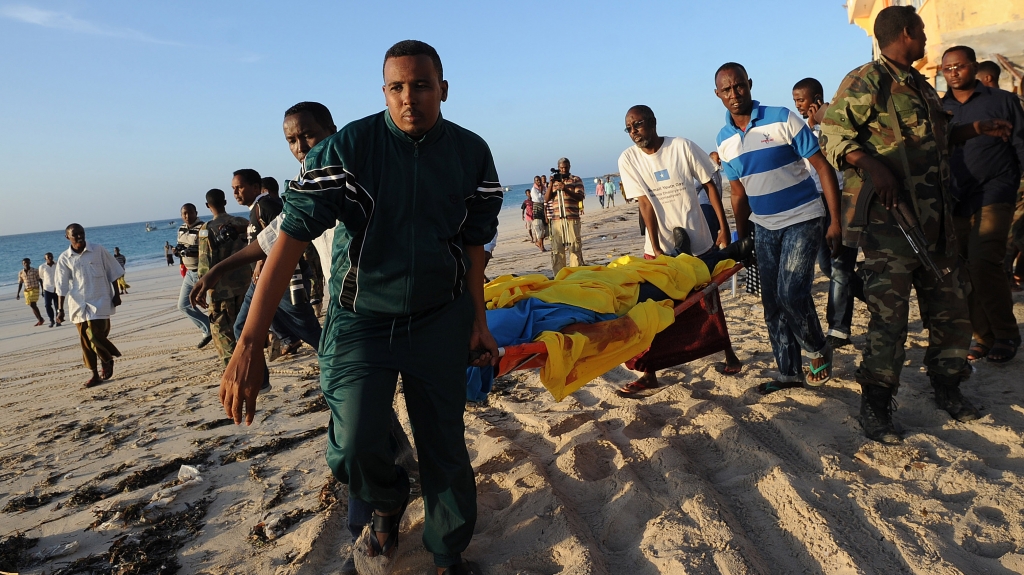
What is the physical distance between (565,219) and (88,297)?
6.46m

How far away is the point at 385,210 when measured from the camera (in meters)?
2.43

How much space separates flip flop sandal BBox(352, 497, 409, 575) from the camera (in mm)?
2814

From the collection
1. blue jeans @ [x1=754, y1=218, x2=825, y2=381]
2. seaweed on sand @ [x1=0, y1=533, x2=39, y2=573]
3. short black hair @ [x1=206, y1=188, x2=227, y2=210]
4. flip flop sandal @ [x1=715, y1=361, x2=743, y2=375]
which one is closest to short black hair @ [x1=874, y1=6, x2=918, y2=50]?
blue jeans @ [x1=754, y1=218, x2=825, y2=381]

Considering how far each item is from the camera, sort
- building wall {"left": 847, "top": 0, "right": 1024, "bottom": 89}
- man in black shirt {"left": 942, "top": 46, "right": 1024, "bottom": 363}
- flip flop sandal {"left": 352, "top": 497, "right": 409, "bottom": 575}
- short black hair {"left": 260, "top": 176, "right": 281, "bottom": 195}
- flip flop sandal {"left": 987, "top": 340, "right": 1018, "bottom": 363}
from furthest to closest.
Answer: building wall {"left": 847, "top": 0, "right": 1024, "bottom": 89} → short black hair {"left": 260, "top": 176, "right": 281, "bottom": 195} → man in black shirt {"left": 942, "top": 46, "right": 1024, "bottom": 363} → flip flop sandal {"left": 987, "top": 340, "right": 1018, "bottom": 363} → flip flop sandal {"left": 352, "top": 497, "right": 409, "bottom": 575}

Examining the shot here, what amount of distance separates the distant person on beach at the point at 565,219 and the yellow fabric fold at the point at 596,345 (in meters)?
6.35

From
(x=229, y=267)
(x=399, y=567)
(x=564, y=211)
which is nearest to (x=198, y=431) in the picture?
(x=229, y=267)

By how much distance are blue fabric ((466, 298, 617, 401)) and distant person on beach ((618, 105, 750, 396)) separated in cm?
134

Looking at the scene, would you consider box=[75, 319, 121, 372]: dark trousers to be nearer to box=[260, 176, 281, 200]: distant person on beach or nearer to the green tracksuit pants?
box=[260, 176, 281, 200]: distant person on beach

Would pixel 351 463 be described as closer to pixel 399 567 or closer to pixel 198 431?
pixel 399 567

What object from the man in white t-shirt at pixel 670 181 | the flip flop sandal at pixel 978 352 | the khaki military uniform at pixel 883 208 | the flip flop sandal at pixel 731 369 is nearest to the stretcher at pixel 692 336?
the flip flop sandal at pixel 731 369

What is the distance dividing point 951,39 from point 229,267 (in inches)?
442

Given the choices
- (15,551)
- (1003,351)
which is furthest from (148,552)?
(1003,351)

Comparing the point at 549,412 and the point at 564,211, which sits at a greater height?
the point at 564,211

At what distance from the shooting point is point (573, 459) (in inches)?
147
